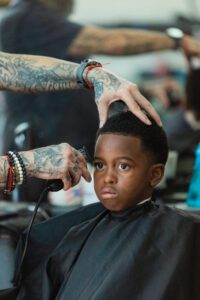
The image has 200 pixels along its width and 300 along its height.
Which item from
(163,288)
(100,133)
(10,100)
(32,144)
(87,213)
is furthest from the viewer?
(10,100)

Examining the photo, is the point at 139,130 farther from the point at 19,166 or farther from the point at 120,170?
the point at 19,166

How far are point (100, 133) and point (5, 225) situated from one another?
0.44 meters

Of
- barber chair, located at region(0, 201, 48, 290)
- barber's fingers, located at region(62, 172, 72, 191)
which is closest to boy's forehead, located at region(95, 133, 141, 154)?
barber's fingers, located at region(62, 172, 72, 191)

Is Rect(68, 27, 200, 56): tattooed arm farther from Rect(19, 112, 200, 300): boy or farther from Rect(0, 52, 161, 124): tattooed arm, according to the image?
Rect(19, 112, 200, 300): boy

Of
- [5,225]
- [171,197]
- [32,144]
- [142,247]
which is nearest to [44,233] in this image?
[5,225]

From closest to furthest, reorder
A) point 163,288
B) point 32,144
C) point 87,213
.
A: point 163,288 < point 87,213 < point 32,144

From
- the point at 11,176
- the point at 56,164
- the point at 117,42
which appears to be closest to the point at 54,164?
the point at 56,164

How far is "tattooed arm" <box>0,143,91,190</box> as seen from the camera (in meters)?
1.23

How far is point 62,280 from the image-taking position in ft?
4.26

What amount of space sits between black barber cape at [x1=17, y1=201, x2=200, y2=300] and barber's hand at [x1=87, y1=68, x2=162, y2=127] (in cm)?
25

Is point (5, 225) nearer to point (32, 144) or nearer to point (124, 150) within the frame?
point (124, 150)

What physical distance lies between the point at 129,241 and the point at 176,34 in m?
1.89

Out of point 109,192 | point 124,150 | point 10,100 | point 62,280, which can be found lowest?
point 62,280

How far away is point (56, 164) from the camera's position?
1.24 meters
